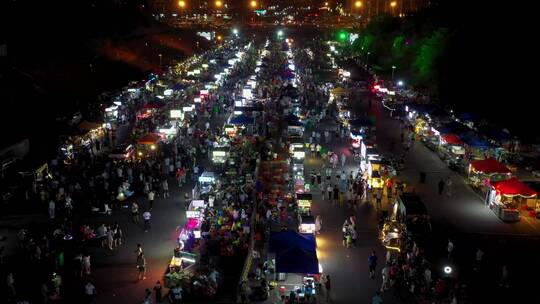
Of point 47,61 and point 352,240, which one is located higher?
point 47,61

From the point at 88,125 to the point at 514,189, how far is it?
81.0 feet

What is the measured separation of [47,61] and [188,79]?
16.8m

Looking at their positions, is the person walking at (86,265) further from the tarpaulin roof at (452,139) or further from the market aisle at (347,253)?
the tarpaulin roof at (452,139)

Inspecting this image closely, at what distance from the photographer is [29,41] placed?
230 ft

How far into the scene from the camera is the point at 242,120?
131ft

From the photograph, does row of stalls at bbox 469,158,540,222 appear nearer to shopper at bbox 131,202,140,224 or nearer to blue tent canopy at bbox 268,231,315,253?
blue tent canopy at bbox 268,231,315,253

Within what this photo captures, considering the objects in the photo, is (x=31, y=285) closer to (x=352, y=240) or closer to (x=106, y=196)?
(x=106, y=196)

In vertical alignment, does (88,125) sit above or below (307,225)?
above

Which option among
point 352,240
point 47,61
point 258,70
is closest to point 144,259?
point 352,240

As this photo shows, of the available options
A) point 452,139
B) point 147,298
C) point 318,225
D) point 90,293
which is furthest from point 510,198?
point 90,293

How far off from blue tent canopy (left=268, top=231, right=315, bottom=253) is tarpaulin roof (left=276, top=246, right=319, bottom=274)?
0.18m

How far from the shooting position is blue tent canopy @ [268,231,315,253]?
18.4 m

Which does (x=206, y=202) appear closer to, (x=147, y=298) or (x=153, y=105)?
(x=147, y=298)

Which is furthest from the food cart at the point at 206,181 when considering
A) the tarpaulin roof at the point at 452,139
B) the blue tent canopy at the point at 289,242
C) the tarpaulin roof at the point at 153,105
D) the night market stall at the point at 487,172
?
the tarpaulin roof at the point at 153,105
